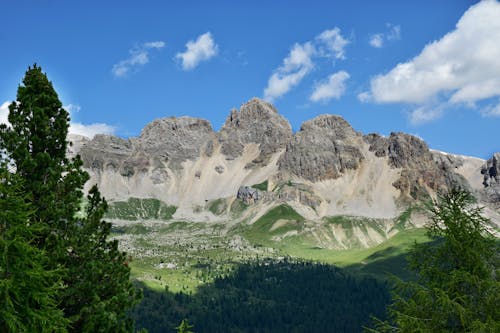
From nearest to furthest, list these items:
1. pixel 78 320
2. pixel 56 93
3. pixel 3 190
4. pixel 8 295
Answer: pixel 8 295 → pixel 3 190 → pixel 78 320 → pixel 56 93

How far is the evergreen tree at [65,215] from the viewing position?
95.8 ft

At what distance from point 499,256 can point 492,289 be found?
3009 mm

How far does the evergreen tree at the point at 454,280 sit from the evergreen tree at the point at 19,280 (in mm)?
17212

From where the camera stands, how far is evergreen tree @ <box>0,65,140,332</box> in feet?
95.8

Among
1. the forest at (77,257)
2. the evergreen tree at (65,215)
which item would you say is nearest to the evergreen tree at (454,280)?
the forest at (77,257)

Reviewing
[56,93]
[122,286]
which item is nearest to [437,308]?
[122,286]

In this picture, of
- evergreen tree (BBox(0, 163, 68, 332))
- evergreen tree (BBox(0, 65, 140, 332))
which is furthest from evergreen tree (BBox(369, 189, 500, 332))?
evergreen tree (BBox(0, 163, 68, 332))

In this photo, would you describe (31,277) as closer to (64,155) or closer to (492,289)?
(64,155)

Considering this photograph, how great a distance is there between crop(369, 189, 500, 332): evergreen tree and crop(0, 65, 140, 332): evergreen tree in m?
16.4

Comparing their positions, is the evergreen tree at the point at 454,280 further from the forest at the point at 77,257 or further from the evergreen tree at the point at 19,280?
the evergreen tree at the point at 19,280

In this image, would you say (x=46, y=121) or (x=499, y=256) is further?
(x=46, y=121)

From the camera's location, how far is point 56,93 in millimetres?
33844

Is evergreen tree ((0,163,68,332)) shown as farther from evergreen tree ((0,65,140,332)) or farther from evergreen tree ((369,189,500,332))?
evergreen tree ((369,189,500,332))

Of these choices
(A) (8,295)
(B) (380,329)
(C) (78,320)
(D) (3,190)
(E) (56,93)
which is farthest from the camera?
(E) (56,93)
